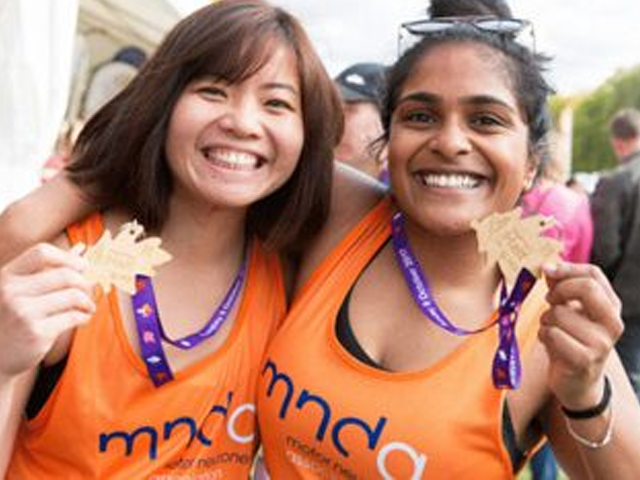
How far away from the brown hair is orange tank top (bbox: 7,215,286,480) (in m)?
0.13

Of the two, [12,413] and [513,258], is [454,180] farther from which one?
[12,413]

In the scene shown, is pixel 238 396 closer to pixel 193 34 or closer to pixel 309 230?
pixel 309 230

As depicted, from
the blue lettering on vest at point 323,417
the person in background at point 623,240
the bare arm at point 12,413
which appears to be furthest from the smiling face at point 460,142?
the person in background at point 623,240

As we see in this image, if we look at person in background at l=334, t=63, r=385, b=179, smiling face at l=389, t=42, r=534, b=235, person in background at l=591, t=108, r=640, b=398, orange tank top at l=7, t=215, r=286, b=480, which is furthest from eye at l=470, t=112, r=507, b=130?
person in background at l=591, t=108, r=640, b=398

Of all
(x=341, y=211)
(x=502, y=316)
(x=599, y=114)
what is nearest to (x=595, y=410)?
(x=502, y=316)

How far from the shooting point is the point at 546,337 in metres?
1.53

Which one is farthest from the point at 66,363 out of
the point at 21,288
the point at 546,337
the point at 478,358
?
the point at 546,337

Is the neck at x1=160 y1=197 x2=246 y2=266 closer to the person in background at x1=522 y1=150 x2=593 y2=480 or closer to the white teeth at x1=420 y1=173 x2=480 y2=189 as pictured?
the white teeth at x1=420 y1=173 x2=480 y2=189

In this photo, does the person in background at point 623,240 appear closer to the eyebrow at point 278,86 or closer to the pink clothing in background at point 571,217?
the pink clothing in background at point 571,217

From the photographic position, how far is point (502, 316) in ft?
5.52

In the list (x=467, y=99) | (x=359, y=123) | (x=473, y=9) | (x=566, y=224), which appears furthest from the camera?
(x=566, y=224)

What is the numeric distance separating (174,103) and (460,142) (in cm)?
70

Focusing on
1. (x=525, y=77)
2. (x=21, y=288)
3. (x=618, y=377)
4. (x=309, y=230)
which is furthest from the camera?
(x=309, y=230)

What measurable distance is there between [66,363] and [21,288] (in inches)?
14.5
